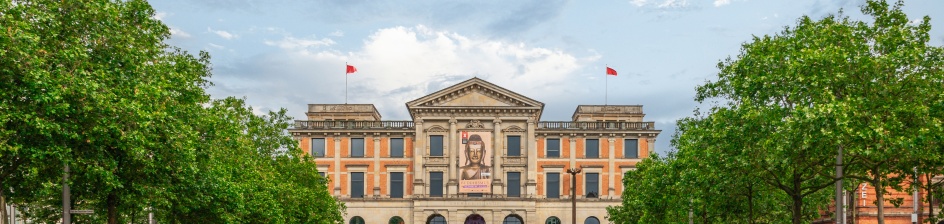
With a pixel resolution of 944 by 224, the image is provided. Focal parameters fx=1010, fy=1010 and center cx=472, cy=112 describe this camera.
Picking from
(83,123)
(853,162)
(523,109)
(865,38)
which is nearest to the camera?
(83,123)

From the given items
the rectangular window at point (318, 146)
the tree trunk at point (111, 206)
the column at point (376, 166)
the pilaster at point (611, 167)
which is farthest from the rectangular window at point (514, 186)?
the tree trunk at point (111, 206)

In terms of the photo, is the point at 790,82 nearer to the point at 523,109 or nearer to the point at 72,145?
the point at 72,145

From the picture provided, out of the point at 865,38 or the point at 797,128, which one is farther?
the point at 865,38

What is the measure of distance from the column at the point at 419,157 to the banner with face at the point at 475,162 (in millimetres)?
3771

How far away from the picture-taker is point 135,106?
2972 cm

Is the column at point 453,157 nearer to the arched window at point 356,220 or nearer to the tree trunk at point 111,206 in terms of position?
the arched window at point 356,220

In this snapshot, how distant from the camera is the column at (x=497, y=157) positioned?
326ft

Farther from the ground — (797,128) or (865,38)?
(865,38)

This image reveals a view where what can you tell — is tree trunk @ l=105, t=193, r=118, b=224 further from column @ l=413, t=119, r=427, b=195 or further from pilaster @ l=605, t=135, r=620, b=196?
pilaster @ l=605, t=135, r=620, b=196

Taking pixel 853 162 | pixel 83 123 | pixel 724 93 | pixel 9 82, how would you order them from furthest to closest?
pixel 724 93 → pixel 853 162 → pixel 83 123 → pixel 9 82

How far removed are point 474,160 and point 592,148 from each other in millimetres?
11869

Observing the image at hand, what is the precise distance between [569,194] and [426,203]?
1424 centimetres

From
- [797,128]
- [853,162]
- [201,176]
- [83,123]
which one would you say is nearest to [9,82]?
[83,123]

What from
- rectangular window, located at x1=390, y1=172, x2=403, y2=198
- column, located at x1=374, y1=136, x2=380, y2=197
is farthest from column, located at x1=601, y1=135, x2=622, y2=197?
column, located at x1=374, y1=136, x2=380, y2=197
